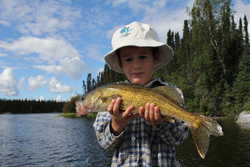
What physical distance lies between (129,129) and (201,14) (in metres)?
49.6

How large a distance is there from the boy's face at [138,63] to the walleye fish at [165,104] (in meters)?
0.29

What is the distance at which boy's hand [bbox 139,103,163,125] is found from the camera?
3.17 meters

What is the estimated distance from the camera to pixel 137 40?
356 centimetres

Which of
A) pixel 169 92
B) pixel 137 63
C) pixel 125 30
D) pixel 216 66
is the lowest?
pixel 169 92

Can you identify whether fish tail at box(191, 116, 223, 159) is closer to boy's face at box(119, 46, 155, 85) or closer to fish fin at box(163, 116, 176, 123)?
fish fin at box(163, 116, 176, 123)

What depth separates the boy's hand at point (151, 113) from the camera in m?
3.17

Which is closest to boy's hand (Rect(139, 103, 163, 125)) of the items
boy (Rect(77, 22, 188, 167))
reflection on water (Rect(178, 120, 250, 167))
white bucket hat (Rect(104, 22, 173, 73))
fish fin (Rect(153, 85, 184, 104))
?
boy (Rect(77, 22, 188, 167))

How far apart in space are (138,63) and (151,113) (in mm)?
721

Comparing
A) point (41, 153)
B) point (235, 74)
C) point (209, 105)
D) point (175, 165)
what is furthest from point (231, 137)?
point (235, 74)

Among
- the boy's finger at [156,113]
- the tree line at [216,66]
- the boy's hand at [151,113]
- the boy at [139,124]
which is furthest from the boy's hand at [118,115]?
the tree line at [216,66]

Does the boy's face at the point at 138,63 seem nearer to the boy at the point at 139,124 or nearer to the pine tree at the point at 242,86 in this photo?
the boy at the point at 139,124

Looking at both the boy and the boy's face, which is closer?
the boy

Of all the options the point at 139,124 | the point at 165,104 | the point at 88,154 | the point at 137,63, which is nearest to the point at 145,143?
the point at 139,124

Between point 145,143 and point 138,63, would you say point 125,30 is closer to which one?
point 138,63
